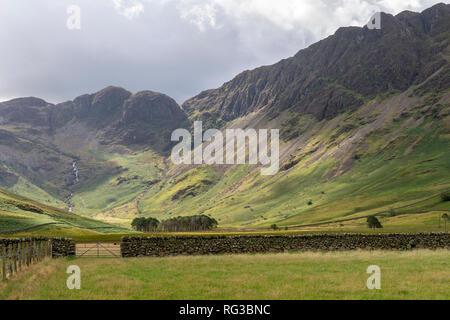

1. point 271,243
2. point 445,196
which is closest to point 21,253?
point 271,243

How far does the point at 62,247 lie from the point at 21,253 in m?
16.6

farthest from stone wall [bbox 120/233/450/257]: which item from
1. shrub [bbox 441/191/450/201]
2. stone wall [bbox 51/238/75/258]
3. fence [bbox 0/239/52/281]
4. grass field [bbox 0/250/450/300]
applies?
shrub [bbox 441/191/450/201]

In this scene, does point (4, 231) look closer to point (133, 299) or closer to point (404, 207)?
point (133, 299)

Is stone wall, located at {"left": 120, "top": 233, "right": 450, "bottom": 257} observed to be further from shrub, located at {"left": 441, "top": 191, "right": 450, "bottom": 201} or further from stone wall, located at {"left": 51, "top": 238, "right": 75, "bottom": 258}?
shrub, located at {"left": 441, "top": 191, "right": 450, "bottom": 201}

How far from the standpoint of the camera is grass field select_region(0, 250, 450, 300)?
20.2 m

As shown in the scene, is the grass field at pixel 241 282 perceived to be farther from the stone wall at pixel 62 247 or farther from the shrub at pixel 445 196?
the shrub at pixel 445 196

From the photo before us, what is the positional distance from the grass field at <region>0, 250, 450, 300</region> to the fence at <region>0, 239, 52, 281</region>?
43.6 inches

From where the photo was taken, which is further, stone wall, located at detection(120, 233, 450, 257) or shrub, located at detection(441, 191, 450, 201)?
shrub, located at detection(441, 191, 450, 201)

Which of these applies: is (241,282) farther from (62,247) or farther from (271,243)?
(62,247)

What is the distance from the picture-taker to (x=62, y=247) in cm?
4731

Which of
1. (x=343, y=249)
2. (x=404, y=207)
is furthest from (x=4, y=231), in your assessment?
(x=404, y=207)

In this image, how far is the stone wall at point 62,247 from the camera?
46691 mm

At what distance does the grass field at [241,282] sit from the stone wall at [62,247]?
48.2ft

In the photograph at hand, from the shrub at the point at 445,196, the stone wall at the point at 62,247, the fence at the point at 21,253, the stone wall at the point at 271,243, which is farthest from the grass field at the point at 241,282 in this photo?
the shrub at the point at 445,196
